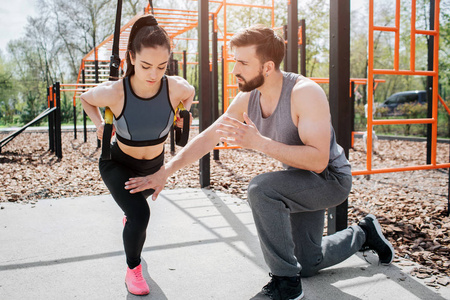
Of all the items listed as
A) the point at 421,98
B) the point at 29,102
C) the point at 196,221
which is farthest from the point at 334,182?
the point at 29,102

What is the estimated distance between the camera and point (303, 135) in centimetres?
197

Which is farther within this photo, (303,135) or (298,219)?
(298,219)

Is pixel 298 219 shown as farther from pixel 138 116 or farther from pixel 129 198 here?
pixel 138 116

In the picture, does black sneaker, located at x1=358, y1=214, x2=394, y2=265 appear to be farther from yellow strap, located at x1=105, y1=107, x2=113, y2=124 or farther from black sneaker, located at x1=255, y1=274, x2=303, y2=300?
yellow strap, located at x1=105, y1=107, x2=113, y2=124

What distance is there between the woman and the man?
168 mm

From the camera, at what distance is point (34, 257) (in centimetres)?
259

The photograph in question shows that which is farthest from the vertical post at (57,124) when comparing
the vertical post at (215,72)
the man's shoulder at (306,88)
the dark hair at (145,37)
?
the man's shoulder at (306,88)

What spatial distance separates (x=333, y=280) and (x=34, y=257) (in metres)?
1.88

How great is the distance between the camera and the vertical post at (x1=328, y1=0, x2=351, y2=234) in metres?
2.61

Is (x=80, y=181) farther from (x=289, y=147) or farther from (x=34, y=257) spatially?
(x=289, y=147)

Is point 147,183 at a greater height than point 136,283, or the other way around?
point 147,183

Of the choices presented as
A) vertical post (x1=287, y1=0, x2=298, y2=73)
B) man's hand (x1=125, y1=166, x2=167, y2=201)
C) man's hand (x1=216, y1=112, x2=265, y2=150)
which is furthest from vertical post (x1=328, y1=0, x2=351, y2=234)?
vertical post (x1=287, y1=0, x2=298, y2=73)

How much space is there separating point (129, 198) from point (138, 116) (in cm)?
49

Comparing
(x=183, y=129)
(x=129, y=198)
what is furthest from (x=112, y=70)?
(x=129, y=198)
